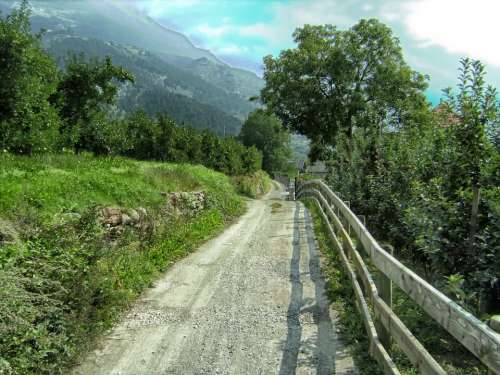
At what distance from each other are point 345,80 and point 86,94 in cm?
1885

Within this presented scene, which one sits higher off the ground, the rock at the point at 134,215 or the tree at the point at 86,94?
the tree at the point at 86,94

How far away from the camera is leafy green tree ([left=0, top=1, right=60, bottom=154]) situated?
1201 centimetres

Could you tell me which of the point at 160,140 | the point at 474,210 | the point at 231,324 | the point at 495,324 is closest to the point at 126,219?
the point at 231,324

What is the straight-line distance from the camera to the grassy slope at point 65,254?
198 inches

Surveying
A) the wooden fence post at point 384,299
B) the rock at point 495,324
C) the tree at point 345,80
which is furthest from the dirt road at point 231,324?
the tree at point 345,80

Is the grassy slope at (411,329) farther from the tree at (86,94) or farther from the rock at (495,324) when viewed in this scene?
the tree at (86,94)

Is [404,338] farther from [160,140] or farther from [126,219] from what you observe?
[160,140]

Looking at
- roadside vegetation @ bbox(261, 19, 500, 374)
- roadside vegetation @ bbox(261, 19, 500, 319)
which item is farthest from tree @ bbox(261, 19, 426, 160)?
roadside vegetation @ bbox(261, 19, 500, 374)

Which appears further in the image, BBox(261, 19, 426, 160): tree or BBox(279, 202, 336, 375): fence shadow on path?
BBox(261, 19, 426, 160): tree

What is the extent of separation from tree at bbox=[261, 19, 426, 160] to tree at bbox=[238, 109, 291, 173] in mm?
83106

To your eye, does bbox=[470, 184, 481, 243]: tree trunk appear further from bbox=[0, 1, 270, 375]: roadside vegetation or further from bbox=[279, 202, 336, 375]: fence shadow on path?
bbox=[0, 1, 270, 375]: roadside vegetation

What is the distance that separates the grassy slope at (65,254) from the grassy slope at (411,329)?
3447 millimetres

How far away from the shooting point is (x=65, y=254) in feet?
21.1

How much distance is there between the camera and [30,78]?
1264 cm
